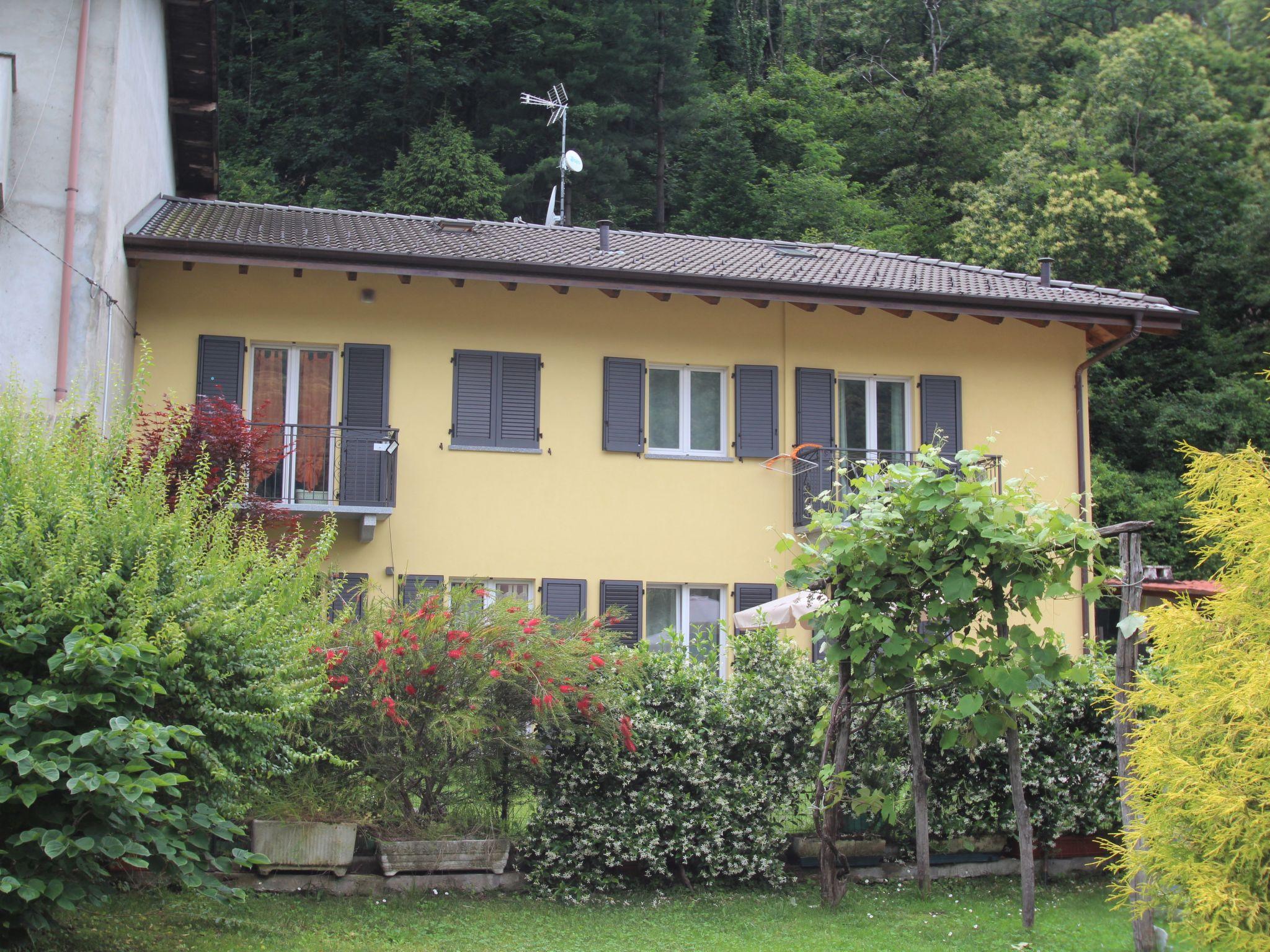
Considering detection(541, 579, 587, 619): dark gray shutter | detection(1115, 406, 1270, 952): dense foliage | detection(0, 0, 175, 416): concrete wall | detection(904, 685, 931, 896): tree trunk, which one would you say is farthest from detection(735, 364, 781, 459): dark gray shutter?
detection(1115, 406, 1270, 952): dense foliage

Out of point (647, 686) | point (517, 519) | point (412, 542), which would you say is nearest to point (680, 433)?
point (517, 519)

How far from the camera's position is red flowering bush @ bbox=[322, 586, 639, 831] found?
26.5ft

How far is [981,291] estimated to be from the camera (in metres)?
15.9

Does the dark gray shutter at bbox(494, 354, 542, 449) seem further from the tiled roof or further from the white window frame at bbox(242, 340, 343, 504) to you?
the white window frame at bbox(242, 340, 343, 504)

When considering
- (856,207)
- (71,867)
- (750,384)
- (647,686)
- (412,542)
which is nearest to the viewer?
(71,867)

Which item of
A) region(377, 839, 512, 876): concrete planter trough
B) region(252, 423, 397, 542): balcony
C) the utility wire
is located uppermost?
the utility wire

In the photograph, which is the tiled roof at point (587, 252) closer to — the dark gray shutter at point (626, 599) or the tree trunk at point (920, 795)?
the dark gray shutter at point (626, 599)

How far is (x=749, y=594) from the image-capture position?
15492mm

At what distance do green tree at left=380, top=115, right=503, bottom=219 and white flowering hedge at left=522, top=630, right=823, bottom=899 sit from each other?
20.3m

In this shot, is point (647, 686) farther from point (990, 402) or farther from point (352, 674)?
point (990, 402)

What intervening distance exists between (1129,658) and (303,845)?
5.31 metres

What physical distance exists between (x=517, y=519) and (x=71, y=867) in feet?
29.8

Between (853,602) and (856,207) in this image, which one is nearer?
(853,602)

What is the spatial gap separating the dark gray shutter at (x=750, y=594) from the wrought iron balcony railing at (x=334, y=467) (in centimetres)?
428
